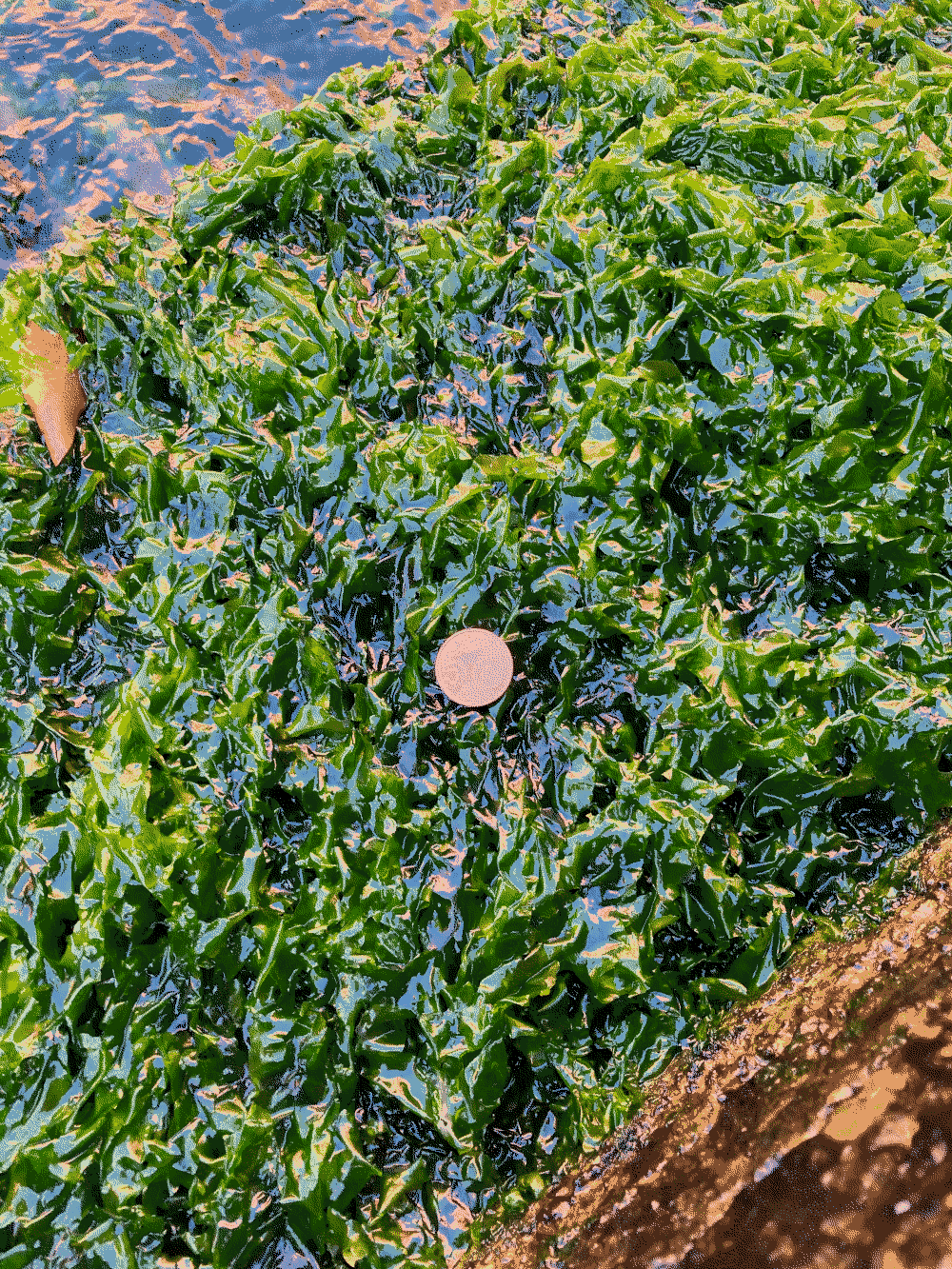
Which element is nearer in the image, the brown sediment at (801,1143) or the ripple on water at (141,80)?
the brown sediment at (801,1143)

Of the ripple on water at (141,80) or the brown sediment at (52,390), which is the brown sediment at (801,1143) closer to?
the brown sediment at (52,390)

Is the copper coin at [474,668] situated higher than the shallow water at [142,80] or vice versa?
the shallow water at [142,80]

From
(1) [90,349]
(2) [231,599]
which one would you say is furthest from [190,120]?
(2) [231,599]

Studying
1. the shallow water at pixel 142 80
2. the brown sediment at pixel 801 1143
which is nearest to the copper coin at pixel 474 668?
the brown sediment at pixel 801 1143

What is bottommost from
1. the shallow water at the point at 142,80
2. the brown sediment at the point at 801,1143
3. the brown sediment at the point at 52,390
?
the brown sediment at the point at 801,1143

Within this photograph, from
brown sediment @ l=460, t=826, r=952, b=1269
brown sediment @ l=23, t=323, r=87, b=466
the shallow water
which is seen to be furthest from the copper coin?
the shallow water

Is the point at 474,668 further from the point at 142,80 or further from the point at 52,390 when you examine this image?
the point at 142,80

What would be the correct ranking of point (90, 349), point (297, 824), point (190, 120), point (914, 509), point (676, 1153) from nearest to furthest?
1. point (676, 1153)
2. point (297, 824)
3. point (914, 509)
4. point (90, 349)
5. point (190, 120)

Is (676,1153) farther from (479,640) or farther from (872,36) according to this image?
(872,36)
